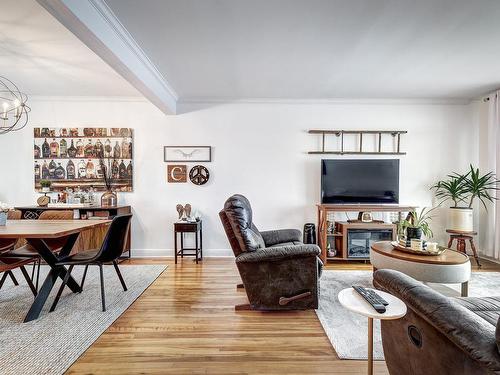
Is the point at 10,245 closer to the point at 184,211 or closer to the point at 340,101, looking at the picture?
the point at 184,211

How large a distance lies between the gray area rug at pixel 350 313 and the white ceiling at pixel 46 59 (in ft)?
11.5

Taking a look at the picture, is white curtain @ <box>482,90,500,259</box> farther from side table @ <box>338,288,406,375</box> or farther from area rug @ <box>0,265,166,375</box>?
area rug @ <box>0,265,166,375</box>

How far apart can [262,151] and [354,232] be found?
6.34 feet

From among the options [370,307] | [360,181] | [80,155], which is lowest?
[370,307]

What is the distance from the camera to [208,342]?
2.10 metres

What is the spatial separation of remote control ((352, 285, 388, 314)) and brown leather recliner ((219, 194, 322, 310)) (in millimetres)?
968

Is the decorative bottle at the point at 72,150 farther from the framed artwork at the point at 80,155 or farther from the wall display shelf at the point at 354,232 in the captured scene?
the wall display shelf at the point at 354,232

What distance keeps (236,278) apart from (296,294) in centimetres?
118

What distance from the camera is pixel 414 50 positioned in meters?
2.91

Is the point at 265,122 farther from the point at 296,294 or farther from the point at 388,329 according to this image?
the point at 388,329

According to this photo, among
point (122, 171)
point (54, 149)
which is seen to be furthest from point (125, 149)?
point (54, 149)

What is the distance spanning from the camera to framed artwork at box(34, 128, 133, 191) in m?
4.54

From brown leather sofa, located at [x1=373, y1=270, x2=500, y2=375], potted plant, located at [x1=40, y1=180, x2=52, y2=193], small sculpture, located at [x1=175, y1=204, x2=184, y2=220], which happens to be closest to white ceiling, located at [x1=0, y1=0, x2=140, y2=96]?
potted plant, located at [x1=40, y1=180, x2=52, y2=193]

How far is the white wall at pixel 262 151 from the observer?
181 inches
